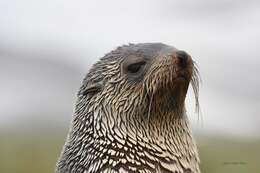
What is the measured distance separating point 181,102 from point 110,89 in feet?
2.48

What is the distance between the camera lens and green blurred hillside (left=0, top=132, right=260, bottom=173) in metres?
16.7

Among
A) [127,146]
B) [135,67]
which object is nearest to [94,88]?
[135,67]

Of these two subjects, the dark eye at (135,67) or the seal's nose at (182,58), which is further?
the dark eye at (135,67)

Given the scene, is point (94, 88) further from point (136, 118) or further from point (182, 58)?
point (182, 58)

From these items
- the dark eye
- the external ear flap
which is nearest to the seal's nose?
the dark eye

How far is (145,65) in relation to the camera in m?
10.9

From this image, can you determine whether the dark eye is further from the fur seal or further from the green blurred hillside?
the green blurred hillside
